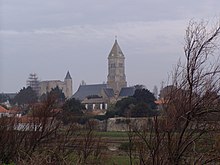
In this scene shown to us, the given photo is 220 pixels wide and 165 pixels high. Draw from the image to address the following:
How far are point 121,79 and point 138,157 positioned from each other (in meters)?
109

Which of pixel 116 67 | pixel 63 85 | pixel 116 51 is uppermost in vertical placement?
pixel 116 51

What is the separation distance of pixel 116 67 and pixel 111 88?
16608mm

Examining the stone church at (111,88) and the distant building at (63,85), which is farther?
the distant building at (63,85)

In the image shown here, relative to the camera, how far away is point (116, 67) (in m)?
120

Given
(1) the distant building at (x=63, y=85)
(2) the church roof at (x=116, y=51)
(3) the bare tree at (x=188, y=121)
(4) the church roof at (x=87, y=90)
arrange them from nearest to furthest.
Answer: (3) the bare tree at (x=188, y=121) < (1) the distant building at (x=63, y=85) < (4) the church roof at (x=87, y=90) < (2) the church roof at (x=116, y=51)

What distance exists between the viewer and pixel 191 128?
29.6ft

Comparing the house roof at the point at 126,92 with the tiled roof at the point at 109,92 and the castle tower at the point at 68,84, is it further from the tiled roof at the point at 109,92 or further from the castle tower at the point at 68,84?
the castle tower at the point at 68,84

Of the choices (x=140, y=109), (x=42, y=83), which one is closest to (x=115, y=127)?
(x=140, y=109)

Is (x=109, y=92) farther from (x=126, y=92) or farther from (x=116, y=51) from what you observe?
(x=116, y=51)

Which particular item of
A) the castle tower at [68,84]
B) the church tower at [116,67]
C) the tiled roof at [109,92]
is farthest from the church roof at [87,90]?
the castle tower at [68,84]

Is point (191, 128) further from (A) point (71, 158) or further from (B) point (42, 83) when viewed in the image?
(B) point (42, 83)

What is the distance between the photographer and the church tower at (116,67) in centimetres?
11588

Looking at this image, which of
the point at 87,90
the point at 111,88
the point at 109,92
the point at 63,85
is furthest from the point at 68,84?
the point at 109,92

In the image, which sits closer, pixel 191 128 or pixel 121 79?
pixel 191 128
